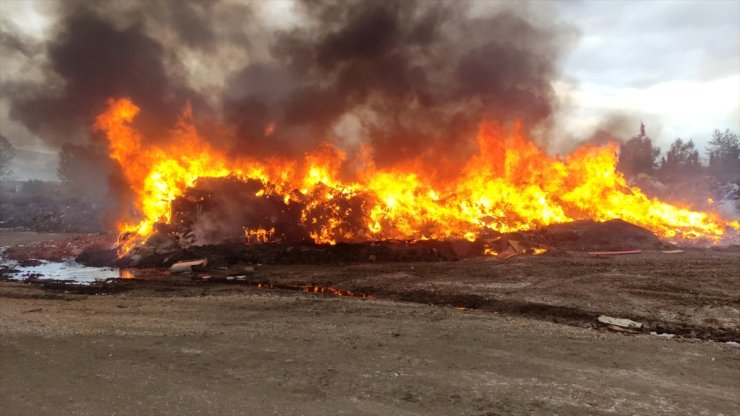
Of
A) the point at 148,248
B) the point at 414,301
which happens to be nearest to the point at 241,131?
the point at 148,248

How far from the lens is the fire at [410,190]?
25.3 m

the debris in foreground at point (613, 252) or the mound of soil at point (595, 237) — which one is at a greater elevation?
the mound of soil at point (595, 237)

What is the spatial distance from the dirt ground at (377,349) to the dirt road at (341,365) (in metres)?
0.04

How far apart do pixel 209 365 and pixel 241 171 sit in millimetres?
20413

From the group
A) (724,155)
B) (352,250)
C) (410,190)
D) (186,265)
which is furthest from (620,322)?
(724,155)

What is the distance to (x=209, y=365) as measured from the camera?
7.31m

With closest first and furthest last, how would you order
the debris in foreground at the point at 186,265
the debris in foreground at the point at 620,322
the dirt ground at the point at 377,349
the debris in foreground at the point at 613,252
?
the dirt ground at the point at 377,349 < the debris in foreground at the point at 620,322 < the debris in foreground at the point at 186,265 < the debris in foreground at the point at 613,252

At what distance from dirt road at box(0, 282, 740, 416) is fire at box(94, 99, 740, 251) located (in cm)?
1411

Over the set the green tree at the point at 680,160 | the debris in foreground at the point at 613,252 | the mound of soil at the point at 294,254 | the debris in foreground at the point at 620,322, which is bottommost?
the debris in foreground at the point at 620,322

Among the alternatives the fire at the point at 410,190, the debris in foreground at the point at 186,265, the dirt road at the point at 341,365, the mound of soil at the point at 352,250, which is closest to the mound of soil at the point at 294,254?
the mound of soil at the point at 352,250

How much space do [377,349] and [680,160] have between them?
Result: 78.0 meters

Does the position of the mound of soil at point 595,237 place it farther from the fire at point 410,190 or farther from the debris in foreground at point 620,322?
the debris in foreground at point 620,322

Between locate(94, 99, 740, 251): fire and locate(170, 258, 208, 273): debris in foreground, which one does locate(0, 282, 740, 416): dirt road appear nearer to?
locate(170, 258, 208, 273): debris in foreground

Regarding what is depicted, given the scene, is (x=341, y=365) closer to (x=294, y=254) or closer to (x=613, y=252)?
(x=294, y=254)
